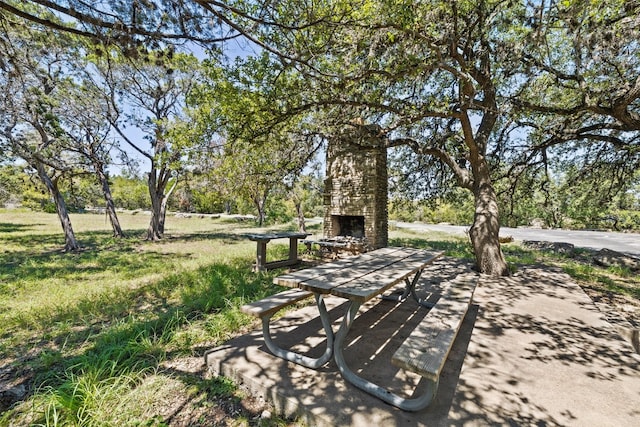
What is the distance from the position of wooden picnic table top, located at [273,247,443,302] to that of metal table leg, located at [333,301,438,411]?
0.16m

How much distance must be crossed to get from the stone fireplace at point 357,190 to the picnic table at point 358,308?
361 centimetres

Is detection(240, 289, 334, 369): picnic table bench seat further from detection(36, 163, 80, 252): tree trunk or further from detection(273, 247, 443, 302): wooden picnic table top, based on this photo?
detection(36, 163, 80, 252): tree trunk

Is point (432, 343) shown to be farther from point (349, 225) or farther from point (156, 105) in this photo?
point (156, 105)

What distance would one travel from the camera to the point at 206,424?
1.74m

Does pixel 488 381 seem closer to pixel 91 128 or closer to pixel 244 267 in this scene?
pixel 244 267

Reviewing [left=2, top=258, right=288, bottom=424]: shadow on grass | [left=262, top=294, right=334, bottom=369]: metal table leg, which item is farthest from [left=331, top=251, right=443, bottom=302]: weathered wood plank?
[left=2, top=258, right=288, bottom=424]: shadow on grass

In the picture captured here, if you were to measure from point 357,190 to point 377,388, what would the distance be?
5437mm

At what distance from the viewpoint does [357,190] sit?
6.93 m

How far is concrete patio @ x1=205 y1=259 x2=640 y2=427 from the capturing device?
170 centimetres

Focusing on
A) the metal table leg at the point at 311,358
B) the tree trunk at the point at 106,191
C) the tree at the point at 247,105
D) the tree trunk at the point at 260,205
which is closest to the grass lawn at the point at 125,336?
the metal table leg at the point at 311,358

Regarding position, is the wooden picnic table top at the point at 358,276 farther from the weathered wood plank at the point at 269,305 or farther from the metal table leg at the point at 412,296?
the metal table leg at the point at 412,296

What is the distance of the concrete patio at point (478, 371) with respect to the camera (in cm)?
170

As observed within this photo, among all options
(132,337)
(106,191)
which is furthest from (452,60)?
(106,191)

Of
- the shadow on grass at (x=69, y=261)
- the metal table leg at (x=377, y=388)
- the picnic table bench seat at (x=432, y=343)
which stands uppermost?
the picnic table bench seat at (x=432, y=343)
